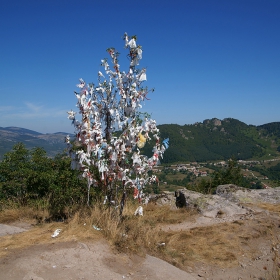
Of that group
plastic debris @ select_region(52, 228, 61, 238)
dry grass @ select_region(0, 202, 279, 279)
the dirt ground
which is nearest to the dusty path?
the dirt ground

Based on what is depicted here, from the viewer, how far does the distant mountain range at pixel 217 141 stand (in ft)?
449

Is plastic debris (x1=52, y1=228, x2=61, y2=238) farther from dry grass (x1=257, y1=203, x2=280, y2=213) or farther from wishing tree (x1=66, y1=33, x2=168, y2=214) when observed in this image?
dry grass (x1=257, y1=203, x2=280, y2=213)

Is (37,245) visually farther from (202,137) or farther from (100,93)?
(202,137)

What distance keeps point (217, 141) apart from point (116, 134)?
165817mm

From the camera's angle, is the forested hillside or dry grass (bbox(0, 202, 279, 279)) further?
the forested hillside

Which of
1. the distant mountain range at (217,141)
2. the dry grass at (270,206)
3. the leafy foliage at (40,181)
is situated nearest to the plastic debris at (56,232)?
the leafy foliage at (40,181)

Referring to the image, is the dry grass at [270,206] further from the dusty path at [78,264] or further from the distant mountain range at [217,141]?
the distant mountain range at [217,141]

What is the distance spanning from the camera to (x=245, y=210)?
8.89m

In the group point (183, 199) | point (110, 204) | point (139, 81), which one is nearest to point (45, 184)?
point (110, 204)

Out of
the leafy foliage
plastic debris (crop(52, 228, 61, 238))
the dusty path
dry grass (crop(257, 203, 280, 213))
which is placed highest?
the leafy foliage

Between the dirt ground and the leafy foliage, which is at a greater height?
the leafy foliage

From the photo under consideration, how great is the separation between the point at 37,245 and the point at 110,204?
5.99 feet

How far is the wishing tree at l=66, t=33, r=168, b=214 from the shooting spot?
502 centimetres

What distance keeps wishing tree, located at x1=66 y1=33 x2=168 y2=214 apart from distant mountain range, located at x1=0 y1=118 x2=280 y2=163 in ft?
390
